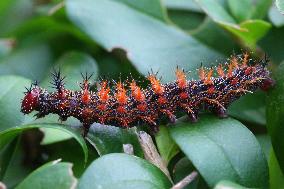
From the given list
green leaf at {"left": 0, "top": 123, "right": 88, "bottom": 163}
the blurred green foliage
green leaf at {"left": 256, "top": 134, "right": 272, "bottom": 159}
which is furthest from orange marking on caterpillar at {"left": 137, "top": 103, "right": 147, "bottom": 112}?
green leaf at {"left": 256, "top": 134, "right": 272, "bottom": 159}

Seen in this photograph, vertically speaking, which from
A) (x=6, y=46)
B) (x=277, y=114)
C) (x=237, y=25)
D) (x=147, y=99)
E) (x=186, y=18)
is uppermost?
(x=237, y=25)

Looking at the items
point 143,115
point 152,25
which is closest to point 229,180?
point 143,115

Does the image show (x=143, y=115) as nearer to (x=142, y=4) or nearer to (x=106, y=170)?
(x=106, y=170)

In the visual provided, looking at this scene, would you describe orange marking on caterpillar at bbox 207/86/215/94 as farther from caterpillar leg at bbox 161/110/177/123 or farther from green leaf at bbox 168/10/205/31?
green leaf at bbox 168/10/205/31

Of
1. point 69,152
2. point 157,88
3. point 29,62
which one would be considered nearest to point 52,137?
point 69,152

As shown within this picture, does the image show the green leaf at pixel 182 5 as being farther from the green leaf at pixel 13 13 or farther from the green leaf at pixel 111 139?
the green leaf at pixel 111 139

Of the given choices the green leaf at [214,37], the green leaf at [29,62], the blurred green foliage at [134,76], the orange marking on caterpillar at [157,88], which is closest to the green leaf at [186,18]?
the blurred green foliage at [134,76]

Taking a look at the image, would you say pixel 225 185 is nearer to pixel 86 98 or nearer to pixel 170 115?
pixel 170 115
